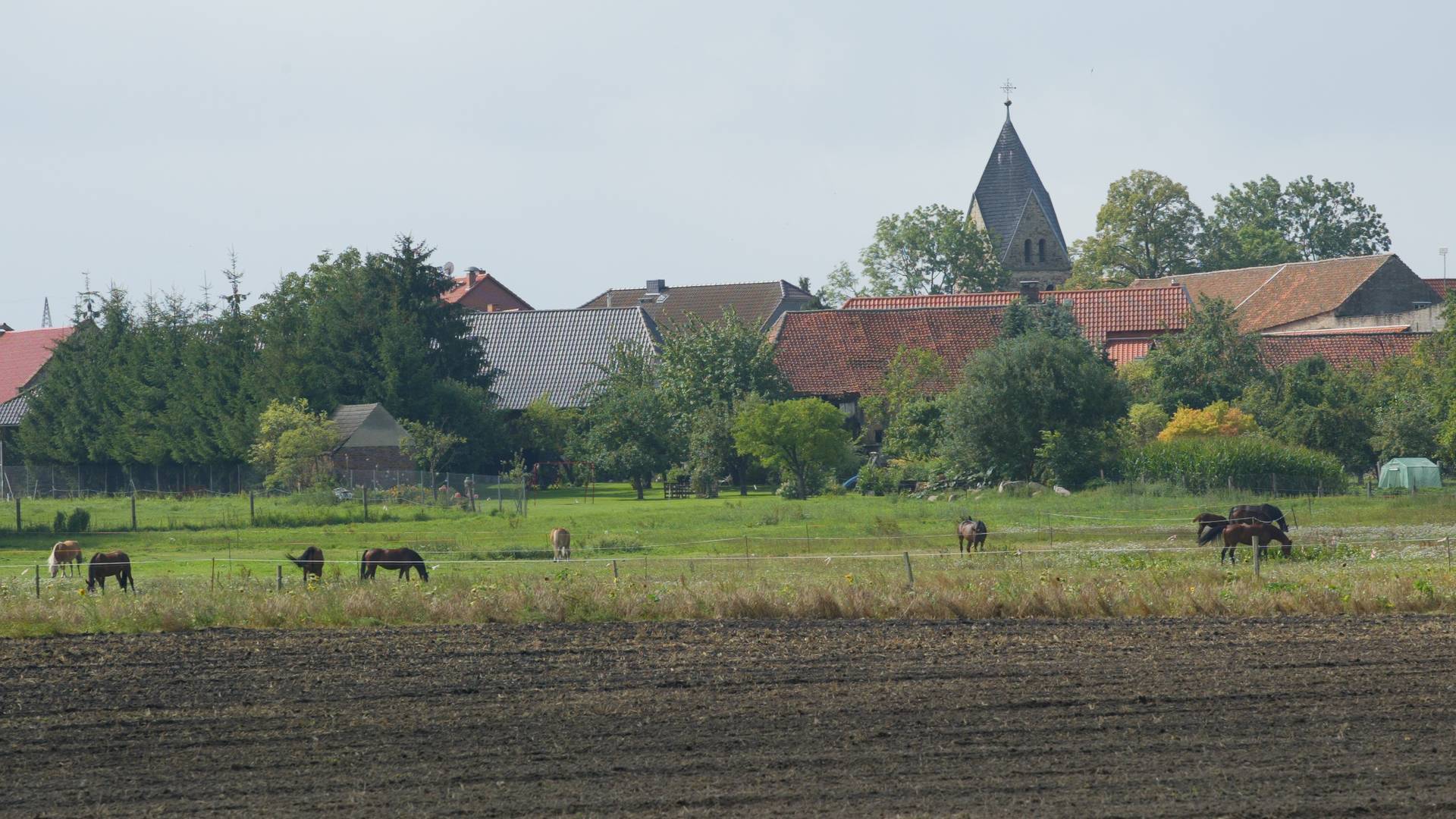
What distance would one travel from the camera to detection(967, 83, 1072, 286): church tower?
377 ft

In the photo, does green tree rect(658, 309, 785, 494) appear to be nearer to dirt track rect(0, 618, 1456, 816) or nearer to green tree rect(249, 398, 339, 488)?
green tree rect(249, 398, 339, 488)

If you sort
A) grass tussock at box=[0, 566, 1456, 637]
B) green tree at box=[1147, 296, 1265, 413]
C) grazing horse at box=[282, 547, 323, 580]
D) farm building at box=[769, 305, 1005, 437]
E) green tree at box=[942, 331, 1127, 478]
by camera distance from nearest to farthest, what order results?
grass tussock at box=[0, 566, 1456, 637], grazing horse at box=[282, 547, 323, 580], green tree at box=[942, 331, 1127, 478], green tree at box=[1147, 296, 1265, 413], farm building at box=[769, 305, 1005, 437]

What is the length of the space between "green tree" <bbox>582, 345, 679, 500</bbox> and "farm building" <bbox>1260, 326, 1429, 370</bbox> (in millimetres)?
26692

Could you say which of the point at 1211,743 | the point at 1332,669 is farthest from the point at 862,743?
the point at 1332,669

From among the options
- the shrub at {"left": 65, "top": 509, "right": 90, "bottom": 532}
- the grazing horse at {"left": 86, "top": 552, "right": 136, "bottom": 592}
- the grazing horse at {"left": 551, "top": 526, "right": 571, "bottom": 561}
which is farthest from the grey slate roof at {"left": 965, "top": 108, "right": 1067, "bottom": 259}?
the grazing horse at {"left": 86, "top": 552, "right": 136, "bottom": 592}

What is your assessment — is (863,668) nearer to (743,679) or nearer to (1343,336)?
(743,679)

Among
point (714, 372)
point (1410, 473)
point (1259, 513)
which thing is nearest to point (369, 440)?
point (714, 372)

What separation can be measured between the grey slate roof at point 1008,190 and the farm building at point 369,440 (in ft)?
211

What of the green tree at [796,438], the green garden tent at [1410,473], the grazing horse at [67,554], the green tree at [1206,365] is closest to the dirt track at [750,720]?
the grazing horse at [67,554]

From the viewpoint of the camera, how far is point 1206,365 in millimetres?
63500

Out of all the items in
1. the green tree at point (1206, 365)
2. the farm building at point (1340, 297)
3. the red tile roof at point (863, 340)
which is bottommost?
the green tree at point (1206, 365)

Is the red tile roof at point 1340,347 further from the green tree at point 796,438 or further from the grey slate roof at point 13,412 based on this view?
the grey slate roof at point 13,412

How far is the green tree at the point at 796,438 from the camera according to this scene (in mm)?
52938

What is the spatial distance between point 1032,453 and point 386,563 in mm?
28327
